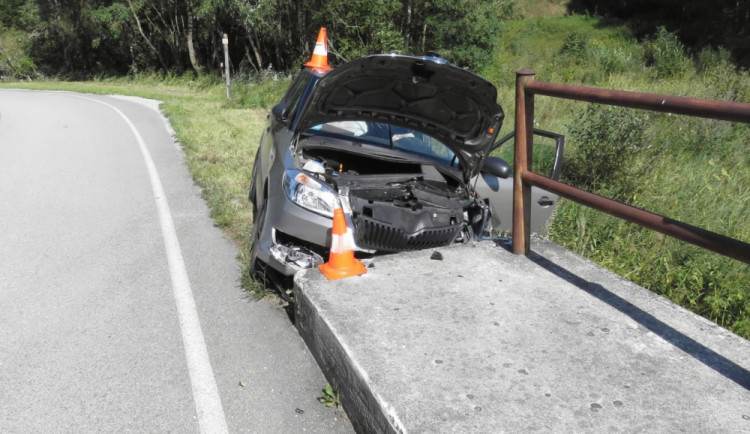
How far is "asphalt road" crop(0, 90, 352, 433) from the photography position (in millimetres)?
3359

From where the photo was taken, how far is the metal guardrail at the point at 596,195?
275 centimetres

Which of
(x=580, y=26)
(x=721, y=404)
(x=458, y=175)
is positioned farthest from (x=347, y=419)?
(x=580, y=26)

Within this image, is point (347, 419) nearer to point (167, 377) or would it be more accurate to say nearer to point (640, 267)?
point (167, 377)

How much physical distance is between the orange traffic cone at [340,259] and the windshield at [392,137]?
1486 mm

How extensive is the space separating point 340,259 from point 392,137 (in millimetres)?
1778

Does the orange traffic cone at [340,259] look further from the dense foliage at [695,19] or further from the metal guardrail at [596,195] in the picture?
the dense foliage at [695,19]

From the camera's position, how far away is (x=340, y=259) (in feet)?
13.4

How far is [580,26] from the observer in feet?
144

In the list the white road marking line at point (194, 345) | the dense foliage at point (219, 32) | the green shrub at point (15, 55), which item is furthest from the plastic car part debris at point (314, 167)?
the green shrub at point (15, 55)

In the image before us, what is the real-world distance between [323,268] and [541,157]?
5428mm

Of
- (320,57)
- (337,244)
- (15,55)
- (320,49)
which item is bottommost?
(337,244)

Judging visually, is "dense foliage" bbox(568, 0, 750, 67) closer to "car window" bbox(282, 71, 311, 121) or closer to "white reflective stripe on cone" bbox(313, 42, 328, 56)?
"white reflective stripe on cone" bbox(313, 42, 328, 56)

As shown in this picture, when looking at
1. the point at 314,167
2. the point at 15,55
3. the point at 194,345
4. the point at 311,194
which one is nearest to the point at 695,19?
the point at 314,167

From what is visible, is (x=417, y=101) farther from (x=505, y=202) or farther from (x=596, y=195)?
(x=596, y=195)
